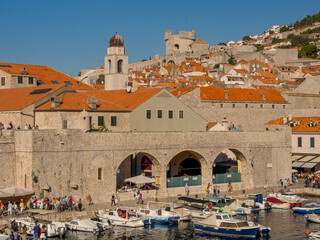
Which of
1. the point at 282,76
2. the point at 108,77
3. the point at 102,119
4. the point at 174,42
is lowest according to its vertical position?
the point at 102,119

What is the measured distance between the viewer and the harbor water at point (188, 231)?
30203 millimetres

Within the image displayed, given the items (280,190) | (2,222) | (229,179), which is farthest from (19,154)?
(280,190)

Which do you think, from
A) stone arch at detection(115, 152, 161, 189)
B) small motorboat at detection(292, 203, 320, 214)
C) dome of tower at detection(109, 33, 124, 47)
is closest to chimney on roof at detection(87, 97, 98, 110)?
stone arch at detection(115, 152, 161, 189)

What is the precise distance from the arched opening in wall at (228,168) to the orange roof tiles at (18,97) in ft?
50.6

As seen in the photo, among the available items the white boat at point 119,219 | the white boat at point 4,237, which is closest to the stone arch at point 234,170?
the white boat at point 119,219

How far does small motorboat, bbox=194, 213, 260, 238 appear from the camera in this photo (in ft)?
99.7

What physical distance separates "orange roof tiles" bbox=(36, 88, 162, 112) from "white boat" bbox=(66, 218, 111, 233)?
1046 cm

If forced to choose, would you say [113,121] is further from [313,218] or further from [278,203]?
[313,218]

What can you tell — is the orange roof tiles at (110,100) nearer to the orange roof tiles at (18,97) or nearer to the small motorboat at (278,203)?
the orange roof tiles at (18,97)

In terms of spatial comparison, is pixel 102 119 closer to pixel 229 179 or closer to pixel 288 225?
pixel 229 179

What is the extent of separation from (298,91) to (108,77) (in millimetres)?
32889

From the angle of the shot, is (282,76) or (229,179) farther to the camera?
(282,76)

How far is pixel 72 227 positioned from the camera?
30828mm

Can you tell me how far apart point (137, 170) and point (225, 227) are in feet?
43.0
